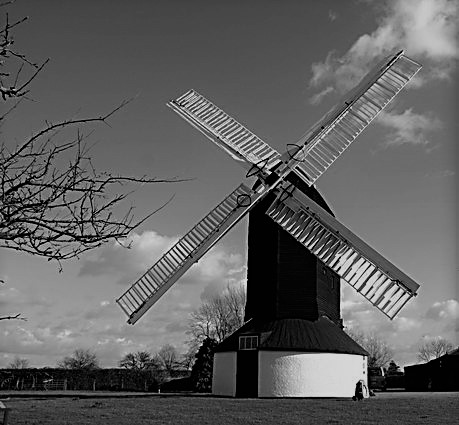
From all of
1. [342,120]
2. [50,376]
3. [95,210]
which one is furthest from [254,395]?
[50,376]

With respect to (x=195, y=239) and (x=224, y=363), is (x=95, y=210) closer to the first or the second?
(x=195, y=239)

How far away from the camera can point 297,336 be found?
2531 cm

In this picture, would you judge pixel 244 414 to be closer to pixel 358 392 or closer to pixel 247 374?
pixel 358 392

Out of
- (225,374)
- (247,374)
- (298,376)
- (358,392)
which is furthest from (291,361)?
(225,374)

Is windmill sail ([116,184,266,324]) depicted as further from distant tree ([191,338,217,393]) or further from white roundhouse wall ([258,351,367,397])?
distant tree ([191,338,217,393])

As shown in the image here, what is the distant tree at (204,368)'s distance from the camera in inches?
1458

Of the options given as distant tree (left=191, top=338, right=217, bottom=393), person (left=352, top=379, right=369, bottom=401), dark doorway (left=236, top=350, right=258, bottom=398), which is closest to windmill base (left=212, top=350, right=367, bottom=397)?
dark doorway (left=236, top=350, right=258, bottom=398)

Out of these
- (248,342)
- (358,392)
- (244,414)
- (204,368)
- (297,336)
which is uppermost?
(297,336)

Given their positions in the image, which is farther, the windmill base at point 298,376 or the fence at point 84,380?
the fence at point 84,380

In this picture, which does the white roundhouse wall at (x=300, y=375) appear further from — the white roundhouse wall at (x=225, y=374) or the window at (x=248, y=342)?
the white roundhouse wall at (x=225, y=374)

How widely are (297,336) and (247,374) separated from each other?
8.65 ft

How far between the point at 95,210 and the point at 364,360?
24338 mm

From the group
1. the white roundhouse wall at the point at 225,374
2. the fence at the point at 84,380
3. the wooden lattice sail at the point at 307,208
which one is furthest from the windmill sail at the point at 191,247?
the fence at the point at 84,380

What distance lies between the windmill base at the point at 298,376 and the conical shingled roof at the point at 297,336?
27 cm
